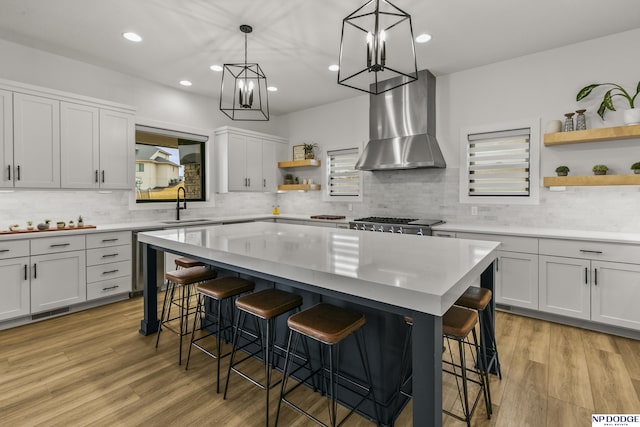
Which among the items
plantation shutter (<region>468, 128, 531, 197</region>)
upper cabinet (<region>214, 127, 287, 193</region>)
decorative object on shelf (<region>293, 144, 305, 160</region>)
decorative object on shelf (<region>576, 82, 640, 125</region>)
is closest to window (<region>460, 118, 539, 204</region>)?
plantation shutter (<region>468, 128, 531, 197</region>)

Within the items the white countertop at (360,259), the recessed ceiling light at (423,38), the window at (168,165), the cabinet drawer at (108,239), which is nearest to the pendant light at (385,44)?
the recessed ceiling light at (423,38)

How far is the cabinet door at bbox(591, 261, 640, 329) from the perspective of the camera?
2857 millimetres

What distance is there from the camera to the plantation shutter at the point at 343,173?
217 inches

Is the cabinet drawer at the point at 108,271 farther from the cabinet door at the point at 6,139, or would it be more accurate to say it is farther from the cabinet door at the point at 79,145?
the cabinet door at the point at 6,139

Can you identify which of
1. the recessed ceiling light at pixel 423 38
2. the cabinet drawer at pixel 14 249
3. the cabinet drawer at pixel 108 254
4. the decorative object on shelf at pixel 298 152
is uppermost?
the recessed ceiling light at pixel 423 38

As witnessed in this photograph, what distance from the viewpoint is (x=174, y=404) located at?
2021 millimetres

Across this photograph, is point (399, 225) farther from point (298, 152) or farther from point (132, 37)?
point (132, 37)

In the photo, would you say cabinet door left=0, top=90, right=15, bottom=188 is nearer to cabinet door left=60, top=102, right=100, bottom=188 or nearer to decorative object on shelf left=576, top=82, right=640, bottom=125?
cabinet door left=60, top=102, right=100, bottom=188

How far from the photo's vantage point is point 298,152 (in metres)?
6.06

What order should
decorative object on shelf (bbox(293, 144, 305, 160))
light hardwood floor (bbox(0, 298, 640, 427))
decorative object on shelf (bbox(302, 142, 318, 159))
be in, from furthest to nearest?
decorative object on shelf (bbox(293, 144, 305, 160)) → decorative object on shelf (bbox(302, 142, 318, 159)) → light hardwood floor (bbox(0, 298, 640, 427))

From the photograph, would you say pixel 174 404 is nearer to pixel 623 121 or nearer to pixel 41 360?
pixel 41 360

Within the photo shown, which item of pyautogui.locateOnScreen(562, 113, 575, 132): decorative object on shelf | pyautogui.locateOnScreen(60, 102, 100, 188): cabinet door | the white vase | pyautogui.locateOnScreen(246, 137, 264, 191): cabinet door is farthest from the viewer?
pyautogui.locateOnScreen(246, 137, 264, 191): cabinet door

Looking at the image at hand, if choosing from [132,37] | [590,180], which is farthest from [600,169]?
[132,37]

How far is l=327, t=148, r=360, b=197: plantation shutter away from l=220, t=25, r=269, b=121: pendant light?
140 centimetres
